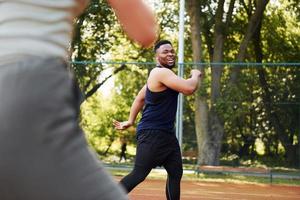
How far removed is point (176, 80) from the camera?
6.11m

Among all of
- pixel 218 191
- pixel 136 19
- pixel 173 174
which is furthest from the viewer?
pixel 218 191

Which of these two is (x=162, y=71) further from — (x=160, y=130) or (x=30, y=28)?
(x=30, y=28)

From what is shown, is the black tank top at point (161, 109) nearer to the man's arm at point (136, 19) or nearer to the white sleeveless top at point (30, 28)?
the man's arm at point (136, 19)

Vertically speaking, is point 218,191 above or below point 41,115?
below

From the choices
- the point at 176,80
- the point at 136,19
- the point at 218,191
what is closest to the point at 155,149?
the point at 176,80

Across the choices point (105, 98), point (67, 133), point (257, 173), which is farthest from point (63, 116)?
point (105, 98)

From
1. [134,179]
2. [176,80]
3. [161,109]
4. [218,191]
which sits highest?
[176,80]

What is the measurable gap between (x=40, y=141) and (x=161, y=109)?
15.8ft

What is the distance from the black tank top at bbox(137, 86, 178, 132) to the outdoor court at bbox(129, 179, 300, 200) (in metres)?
3.86

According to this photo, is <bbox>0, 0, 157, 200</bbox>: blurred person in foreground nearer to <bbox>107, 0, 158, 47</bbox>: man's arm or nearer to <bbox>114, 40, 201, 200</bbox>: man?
<bbox>107, 0, 158, 47</bbox>: man's arm

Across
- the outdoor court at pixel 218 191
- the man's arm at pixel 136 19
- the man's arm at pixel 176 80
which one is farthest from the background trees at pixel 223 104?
the man's arm at pixel 136 19

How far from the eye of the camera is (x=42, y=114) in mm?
1464

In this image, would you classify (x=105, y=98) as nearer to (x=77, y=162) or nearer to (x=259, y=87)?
(x=259, y=87)

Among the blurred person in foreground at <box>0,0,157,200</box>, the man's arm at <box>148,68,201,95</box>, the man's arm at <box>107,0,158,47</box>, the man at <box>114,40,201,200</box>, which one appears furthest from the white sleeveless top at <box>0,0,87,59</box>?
the man at <box>114,40,201,200</box>
